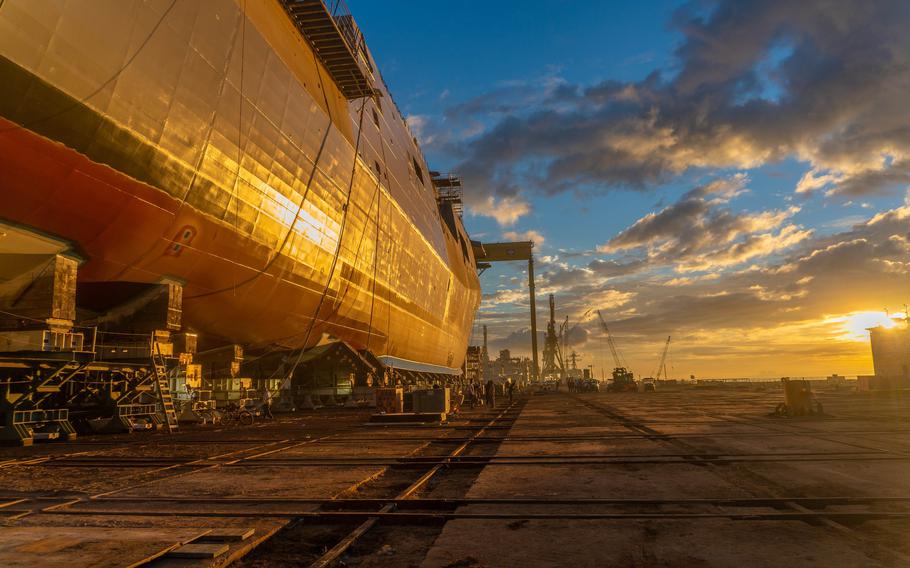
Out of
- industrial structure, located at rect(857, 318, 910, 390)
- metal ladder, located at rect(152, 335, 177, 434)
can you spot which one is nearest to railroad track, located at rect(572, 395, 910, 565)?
metal ladder, located at rect(152, 335, 177, 434)

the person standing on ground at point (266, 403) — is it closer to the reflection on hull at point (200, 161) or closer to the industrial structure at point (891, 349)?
the reflection on hull at point (200, 161)

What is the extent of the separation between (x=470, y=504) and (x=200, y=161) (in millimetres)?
14518

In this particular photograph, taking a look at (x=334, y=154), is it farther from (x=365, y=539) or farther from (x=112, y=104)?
(x=365, y=539)

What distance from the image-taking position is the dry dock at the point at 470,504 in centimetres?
504

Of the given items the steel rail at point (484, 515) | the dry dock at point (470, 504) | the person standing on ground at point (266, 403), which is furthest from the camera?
the person standing on ground at point (266, 403)

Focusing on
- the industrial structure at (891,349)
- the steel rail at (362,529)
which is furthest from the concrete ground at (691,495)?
the industrial structure at (891,349)

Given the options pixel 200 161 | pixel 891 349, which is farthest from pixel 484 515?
pixel 891 349

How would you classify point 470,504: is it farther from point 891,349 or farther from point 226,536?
point 891,349

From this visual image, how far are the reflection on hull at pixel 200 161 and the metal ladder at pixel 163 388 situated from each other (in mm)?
2350

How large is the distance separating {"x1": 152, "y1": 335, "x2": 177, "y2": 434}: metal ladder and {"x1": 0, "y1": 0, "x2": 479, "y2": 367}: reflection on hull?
2350 millimetres

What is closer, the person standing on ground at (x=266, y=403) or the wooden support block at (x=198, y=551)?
the wooden support block at (x=198, y=551)

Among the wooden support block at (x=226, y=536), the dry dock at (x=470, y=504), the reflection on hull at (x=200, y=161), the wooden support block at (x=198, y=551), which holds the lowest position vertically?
the dry dock at (x=470, y=504)

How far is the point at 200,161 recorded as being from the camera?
17219 millimetres

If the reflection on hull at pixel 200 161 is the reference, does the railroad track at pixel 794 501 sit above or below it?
below
